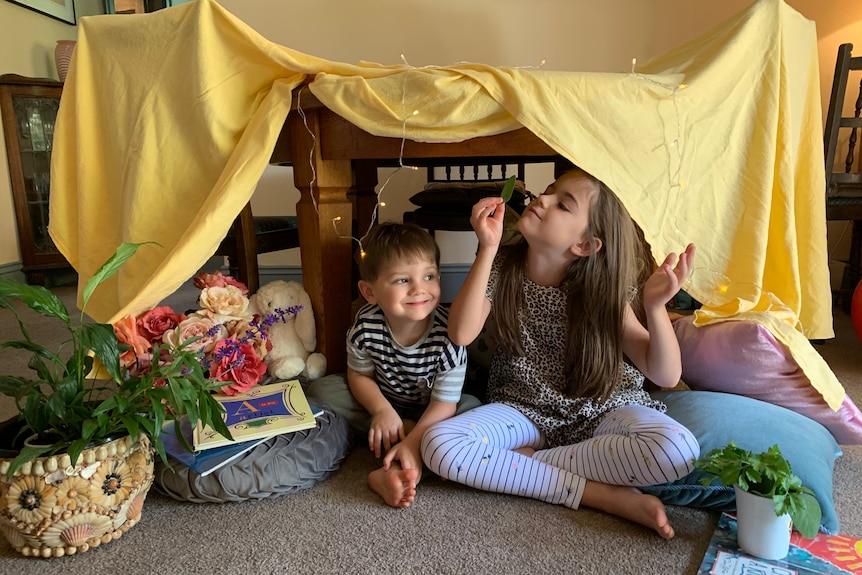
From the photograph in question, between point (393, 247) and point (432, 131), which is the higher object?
point (432, 131)

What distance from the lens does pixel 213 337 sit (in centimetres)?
113

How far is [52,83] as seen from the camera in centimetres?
254

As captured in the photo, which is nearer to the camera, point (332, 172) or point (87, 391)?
point (87, 391)

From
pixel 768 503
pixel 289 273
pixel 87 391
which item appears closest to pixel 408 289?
pixel 87 391

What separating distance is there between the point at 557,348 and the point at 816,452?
0.42m

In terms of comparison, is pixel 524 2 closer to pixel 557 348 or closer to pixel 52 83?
pixel 557 348

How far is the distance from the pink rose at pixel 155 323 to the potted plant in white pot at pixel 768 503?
0.92 m

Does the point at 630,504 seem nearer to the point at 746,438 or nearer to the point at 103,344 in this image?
the point at 746,438

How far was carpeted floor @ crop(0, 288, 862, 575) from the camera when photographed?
779 mm

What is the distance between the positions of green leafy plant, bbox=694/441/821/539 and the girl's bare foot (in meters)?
0.40

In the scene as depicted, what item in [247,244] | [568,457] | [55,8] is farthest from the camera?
[55,8]

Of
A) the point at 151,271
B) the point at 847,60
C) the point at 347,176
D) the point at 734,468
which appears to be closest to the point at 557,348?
the point at 734,468

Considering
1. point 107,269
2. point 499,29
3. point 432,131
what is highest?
point 499,29

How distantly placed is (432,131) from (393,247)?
207 millimetres
